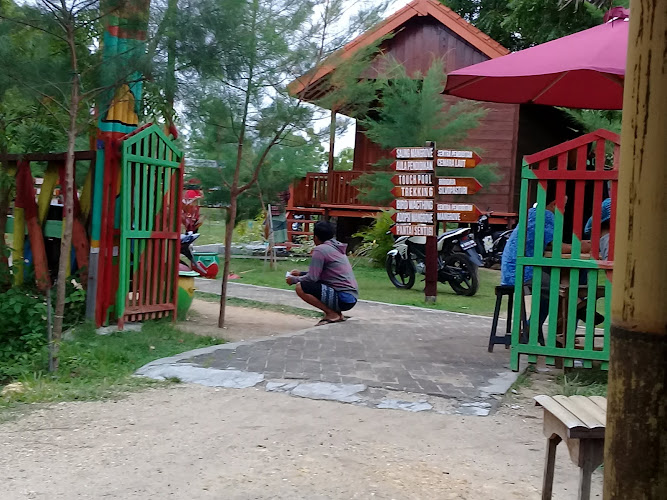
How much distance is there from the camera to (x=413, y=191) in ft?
38.0

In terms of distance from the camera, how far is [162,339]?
24.0 ft

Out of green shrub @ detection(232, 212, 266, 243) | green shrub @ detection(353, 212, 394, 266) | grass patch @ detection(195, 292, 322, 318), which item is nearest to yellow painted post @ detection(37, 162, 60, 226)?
grass patch @ detection(195, 292, 322, 318)

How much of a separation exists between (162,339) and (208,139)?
246cm

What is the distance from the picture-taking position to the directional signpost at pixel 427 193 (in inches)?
450

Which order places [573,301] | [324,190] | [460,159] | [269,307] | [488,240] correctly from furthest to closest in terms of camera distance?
[324,190] < [488,240] < [460,159] < [269,307] < [573,301]

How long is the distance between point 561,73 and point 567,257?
4.43 ft

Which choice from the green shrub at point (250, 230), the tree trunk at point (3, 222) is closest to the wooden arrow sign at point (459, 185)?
the tree trunk at point (3, 222)

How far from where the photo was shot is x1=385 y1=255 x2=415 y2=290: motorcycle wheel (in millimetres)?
13141

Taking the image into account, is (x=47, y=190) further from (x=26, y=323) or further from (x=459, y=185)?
(x=459, y=185)

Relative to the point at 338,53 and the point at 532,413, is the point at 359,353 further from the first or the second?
the point at 338,53

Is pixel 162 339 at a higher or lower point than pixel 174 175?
lower

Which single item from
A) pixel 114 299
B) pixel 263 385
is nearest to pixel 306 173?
pixel 114 299

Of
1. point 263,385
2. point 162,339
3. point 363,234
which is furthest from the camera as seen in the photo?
point 363,234

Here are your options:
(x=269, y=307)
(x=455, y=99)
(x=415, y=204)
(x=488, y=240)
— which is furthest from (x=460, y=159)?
(x=455, y=99)
